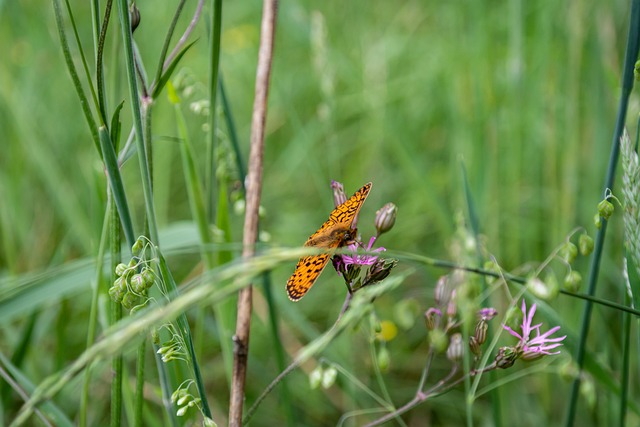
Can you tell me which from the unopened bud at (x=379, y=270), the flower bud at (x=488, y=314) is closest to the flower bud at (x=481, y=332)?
the flower bud at (x=488, y=314)

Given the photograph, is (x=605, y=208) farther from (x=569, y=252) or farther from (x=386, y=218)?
(x=386, y=218)

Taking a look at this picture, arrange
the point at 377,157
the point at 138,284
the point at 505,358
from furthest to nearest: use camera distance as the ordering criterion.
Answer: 1. the point at 377,157
2. the point at 505,358
3. the point at 138,284

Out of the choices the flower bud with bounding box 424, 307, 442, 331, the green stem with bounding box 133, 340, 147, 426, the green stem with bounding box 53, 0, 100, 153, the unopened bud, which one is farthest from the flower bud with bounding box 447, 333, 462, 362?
the green stem with bounding box 53, 0, 100, 153

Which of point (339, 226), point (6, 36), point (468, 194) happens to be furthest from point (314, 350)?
point (6, 36)

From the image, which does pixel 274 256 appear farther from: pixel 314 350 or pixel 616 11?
pixel 616 11

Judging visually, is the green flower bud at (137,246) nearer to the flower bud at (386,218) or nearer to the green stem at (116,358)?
the green stem at (116,358)

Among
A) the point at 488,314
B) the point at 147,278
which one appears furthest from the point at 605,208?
the point at 147,278
